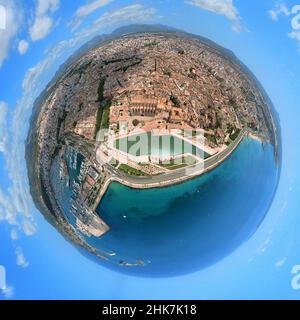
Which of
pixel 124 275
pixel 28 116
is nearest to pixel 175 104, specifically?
pixel 28 116

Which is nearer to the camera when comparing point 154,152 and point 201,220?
point 201,220

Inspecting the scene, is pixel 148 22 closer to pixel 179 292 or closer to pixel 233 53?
pixel 233 53

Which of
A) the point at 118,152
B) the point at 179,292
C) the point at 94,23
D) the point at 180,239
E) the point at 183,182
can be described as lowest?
the point at 179,292

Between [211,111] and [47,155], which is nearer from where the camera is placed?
[211,111]

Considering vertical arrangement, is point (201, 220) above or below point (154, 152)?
below

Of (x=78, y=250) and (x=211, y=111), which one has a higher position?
(x=211, y=111)
